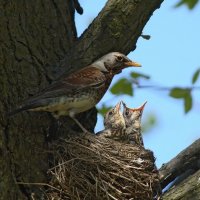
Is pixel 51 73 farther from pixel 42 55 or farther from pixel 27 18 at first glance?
pixel 27 18

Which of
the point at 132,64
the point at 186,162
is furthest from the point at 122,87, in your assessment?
the point at 186,162

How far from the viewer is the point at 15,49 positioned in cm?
409

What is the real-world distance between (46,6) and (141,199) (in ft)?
5.56

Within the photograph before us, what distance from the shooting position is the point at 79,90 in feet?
16.0

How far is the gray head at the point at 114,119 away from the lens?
5411 millimetres

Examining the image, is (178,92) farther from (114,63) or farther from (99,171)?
(99,171)

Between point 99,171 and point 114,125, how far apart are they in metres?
1.21

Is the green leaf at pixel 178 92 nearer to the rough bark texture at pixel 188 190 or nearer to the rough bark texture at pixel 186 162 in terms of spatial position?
the rough bark texture at pixel 186 162

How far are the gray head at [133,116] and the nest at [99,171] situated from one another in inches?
37.9

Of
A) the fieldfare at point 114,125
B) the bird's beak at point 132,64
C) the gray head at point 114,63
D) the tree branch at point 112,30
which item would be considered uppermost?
the tree branch at point 112,30

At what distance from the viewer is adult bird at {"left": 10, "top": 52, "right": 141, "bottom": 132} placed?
14.4 ft

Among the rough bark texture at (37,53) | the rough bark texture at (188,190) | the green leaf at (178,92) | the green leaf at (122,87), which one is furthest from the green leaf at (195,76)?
the rough bark texture at (188,190)

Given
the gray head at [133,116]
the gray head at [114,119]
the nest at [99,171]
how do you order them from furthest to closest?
the gray head at [133,116] < the gray head at [114,119] < the nest at [99,171]

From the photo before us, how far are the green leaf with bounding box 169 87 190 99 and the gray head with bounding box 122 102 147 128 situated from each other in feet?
2.81
